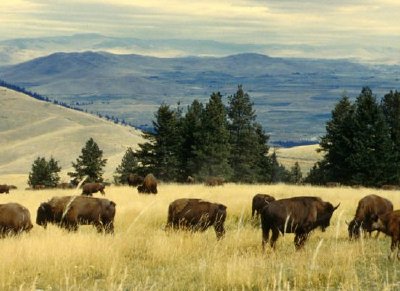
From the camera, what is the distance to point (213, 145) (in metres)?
59.1

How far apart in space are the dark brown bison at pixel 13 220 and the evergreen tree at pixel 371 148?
1590 inches

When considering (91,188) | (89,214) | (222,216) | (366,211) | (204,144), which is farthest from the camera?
(204,144)

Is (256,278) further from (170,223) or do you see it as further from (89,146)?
(89,146)

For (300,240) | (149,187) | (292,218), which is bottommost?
(149,187)

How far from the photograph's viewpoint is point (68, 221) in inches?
661

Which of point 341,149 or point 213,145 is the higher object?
point 341,149

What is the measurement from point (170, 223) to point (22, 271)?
623 centimetres

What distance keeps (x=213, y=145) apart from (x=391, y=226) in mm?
47013

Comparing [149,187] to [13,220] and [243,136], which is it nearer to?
[13,220]

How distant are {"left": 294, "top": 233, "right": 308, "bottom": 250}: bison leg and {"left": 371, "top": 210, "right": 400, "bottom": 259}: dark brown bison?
1.54 meters

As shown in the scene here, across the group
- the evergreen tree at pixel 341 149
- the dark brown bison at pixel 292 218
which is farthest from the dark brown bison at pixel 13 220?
the evergreen tree at pixel 341 149

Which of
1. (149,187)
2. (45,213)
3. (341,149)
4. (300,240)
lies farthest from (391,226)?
(341,149)

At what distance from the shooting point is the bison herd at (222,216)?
1293cm

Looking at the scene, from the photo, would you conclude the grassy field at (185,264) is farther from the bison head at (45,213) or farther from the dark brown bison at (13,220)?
the bison head at (45,213)
